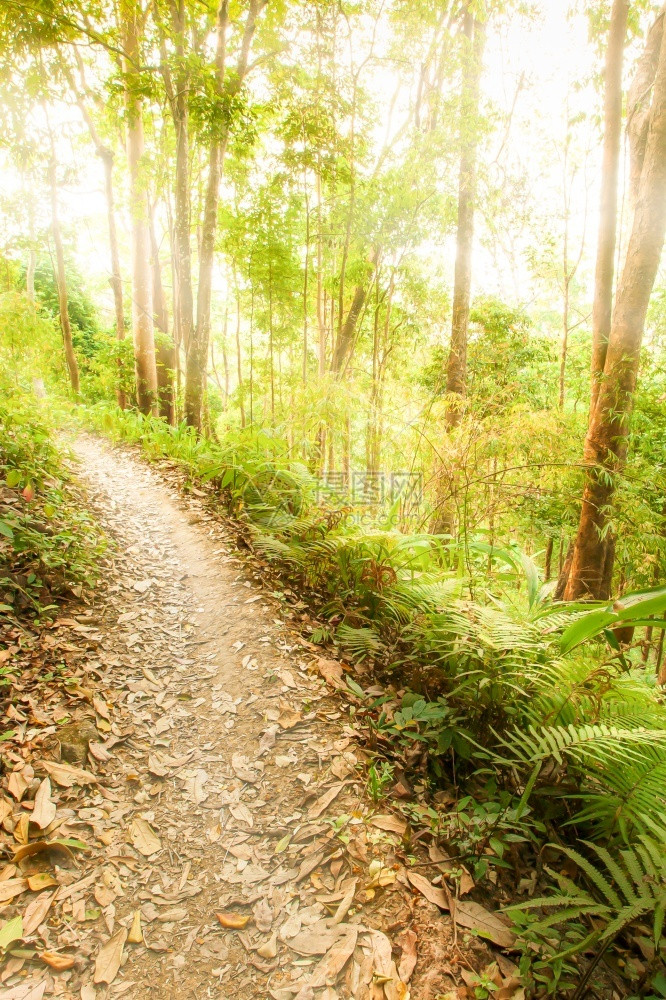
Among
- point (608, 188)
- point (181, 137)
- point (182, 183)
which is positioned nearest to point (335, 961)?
point (608, 188)

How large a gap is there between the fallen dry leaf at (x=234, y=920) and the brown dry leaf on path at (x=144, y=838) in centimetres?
35

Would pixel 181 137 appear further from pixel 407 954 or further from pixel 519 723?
pixel 407 954

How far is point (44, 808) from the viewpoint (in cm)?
173

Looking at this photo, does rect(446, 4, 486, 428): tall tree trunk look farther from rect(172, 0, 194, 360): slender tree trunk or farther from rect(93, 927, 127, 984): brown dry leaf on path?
rect(93, 927, 127, 984): brown dry leaf on path

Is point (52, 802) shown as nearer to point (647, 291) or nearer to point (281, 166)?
point (647, 291)

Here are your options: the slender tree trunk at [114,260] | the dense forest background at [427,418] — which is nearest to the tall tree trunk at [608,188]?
the dense forest background at [427,418]

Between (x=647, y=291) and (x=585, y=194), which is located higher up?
(x=585, y=194)

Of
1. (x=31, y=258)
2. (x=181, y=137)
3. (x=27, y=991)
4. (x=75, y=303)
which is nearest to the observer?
(x=27, y=991)

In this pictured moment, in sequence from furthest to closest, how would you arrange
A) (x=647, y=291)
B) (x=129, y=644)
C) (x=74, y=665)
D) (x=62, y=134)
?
(x=62, y=134)
(x=647, y=291)
(x=129, y=644)
(x=74, y=665)

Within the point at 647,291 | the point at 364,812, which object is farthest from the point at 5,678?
the point at 647,291

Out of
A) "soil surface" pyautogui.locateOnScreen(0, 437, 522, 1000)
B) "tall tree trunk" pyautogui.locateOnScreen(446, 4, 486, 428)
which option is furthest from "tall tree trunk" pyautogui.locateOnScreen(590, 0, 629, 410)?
"soil surface" pyautogui.locateOnScreen(0, 437, 522, 1000)

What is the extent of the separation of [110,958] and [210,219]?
7.32m

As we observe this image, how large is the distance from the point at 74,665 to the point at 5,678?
0.32 metres

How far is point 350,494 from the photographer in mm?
4523
